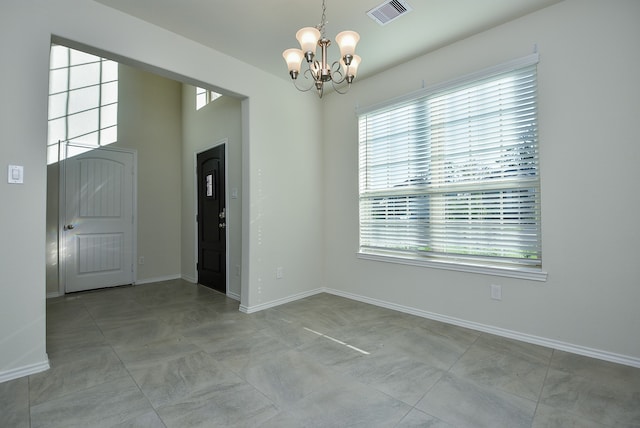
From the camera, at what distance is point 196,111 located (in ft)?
16.0

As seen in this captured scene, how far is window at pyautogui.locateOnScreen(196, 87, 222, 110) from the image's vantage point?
4492 mm

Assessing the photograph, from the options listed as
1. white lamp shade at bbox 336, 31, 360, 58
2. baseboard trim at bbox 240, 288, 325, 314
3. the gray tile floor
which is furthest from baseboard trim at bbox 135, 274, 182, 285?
white lamp shade at bbox 336, 31, 360, 58

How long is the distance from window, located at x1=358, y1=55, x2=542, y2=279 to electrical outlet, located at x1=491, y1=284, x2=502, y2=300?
17 centimetres

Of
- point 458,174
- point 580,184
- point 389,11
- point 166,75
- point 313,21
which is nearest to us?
point 580,184

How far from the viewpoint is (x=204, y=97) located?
469 centimetres

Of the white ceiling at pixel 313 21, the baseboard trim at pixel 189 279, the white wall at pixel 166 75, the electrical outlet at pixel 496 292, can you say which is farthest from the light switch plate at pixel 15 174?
the electrical outlet at pixel 496 292

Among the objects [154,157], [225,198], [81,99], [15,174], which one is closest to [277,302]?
[225,198]

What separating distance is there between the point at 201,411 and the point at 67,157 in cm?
414

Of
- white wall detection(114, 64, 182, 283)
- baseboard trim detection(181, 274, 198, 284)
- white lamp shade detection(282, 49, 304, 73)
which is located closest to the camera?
white lamp shade detection(282, 49, 304, 73)

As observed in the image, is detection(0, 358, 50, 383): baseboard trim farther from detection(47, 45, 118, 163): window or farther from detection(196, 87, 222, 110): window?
detection(196, 87, 222, 110): window

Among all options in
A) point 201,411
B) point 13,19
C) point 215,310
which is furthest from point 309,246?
point 13,19

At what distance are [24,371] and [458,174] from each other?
148 inches

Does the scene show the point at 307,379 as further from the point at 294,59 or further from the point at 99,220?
the point at 99,220

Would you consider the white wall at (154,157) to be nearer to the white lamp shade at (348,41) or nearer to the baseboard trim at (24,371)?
the baseboard trim at (24,371)
